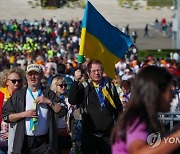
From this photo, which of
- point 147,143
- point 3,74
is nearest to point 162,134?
point 147,143

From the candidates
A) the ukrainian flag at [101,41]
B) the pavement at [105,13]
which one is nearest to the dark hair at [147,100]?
the ukrainian flag at [101,41]

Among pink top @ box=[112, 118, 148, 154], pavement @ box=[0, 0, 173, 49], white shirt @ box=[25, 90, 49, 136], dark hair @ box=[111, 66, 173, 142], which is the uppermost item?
pavement @ box=[0, 0, 173, 49]

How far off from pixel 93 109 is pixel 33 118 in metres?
0.63

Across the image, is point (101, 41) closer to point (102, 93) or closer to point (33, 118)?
point (102, 93)

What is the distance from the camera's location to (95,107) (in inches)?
247

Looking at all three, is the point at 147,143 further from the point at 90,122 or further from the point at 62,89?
the point at 62,89

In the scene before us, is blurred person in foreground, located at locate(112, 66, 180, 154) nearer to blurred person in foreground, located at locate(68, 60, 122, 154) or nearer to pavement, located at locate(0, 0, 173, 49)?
blurred person in foreground, located at locate(68, 60, 122, 154)

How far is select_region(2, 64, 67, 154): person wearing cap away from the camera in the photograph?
235 inches

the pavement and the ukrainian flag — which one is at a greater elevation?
the pavement

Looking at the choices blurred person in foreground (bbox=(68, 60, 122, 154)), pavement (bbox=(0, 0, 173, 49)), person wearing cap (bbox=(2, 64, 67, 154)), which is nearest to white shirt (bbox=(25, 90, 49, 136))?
person wearing cap (bbox=(2, 64, 67, 154))

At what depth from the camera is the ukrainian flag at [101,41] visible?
293 inches

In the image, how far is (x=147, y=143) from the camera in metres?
3.30

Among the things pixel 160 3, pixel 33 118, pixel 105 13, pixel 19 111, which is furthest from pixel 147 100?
pixel 160 3

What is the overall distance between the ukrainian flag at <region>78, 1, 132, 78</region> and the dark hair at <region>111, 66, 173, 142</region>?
3.99 m
